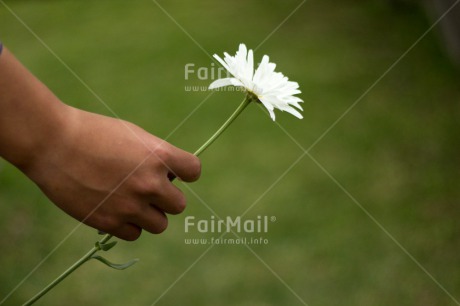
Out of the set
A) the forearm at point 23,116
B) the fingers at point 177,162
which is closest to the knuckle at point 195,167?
the fingers at point 177,162

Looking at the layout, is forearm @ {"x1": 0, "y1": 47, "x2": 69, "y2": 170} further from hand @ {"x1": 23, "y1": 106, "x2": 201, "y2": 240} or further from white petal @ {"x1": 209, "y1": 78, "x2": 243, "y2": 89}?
white petal @ {"x1": 209, "y1": 78, "x2": 243, "y2": 89}

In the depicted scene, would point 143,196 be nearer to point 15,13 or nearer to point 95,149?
point 95,149

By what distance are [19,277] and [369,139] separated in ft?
4.31

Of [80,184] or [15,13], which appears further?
[15,13]

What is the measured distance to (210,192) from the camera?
7.53 feet

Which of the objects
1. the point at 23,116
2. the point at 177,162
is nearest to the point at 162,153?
the point at 177,162

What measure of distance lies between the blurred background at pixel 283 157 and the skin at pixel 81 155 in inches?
49.3

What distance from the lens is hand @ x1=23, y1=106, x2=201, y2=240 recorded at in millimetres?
611

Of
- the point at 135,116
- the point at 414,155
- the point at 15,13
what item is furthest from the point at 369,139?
the point at 15,13

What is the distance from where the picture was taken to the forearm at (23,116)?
0.59 m

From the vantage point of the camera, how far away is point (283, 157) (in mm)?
2482

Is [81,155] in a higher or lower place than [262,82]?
lower

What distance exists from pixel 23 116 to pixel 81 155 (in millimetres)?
60

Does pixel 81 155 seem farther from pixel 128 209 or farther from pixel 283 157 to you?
pixel 283 157
